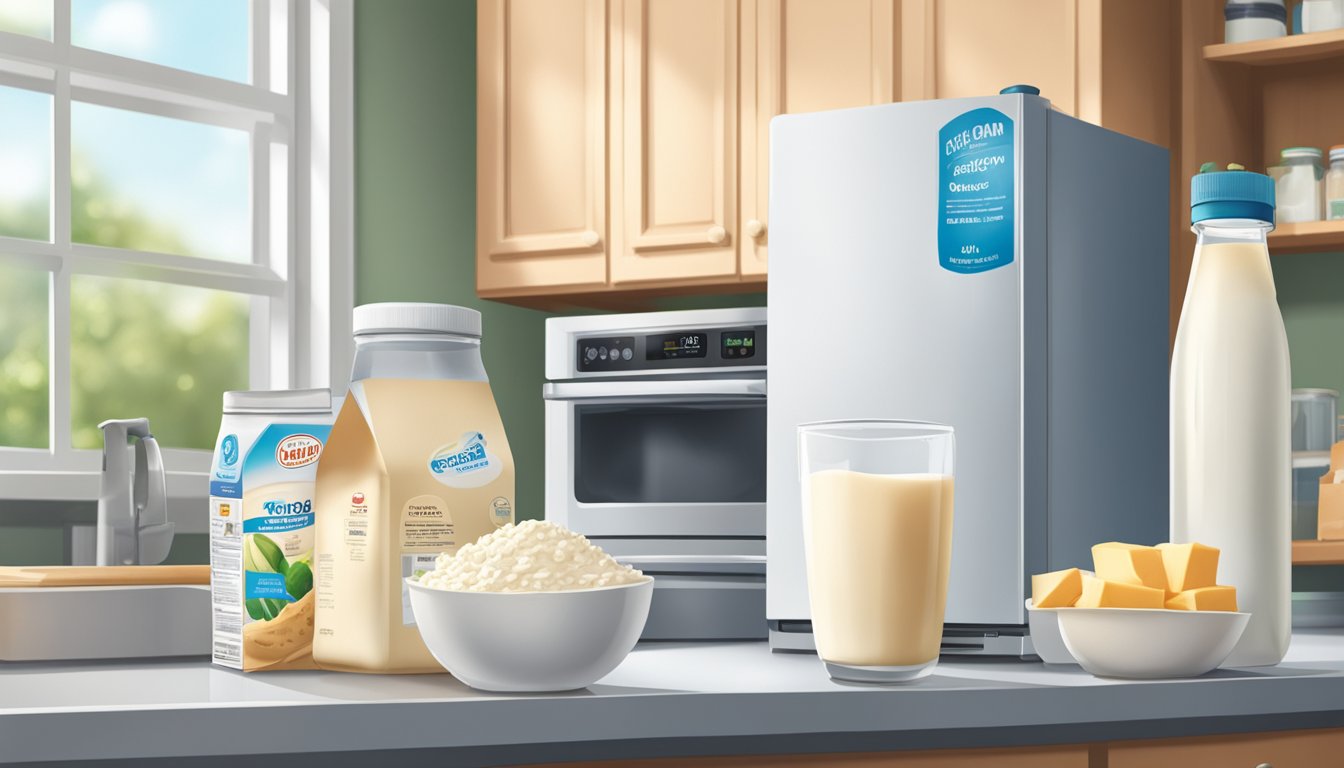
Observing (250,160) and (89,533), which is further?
(250,160)

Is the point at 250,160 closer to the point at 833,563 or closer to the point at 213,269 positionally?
the point at 213,269

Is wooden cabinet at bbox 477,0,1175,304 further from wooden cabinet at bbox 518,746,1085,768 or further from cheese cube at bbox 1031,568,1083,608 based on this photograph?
wooden cabinet at bbox 518,746,1085,768

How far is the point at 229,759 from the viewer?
2.92 feet

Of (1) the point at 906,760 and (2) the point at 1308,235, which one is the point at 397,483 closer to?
(1) the point at 906,760

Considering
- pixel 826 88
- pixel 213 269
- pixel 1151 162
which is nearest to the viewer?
pixel 1151 162

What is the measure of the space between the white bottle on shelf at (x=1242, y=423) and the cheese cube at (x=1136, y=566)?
0.37ft

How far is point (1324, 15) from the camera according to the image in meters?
2.54

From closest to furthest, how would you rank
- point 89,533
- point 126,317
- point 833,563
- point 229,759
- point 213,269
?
point 229,759, point 833,563, point 89,533, point 213,269, point 126,317

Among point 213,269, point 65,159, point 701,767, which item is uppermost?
point 65,159

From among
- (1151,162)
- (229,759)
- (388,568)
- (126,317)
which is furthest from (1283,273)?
(126,317)

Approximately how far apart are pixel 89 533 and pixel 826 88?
1.60m

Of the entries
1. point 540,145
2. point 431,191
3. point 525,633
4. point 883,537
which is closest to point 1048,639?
point 883,537

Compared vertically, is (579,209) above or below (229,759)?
above

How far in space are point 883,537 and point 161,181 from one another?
137 inches
